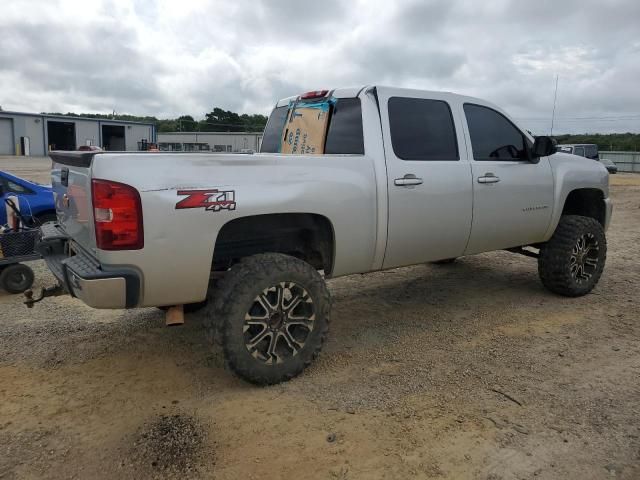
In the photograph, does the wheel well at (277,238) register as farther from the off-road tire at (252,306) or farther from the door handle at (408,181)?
the door handle at (408,181)

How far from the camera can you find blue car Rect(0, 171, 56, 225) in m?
7.06

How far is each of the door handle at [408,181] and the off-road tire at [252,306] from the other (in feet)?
3.27

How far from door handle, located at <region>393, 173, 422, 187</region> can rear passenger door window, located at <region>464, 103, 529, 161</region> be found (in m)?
0.87

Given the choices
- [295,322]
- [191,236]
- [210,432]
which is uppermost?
[191,236]

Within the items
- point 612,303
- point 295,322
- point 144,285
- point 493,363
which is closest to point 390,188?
point 295,322

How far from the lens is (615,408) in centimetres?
336

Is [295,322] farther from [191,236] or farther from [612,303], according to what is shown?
[612,303]

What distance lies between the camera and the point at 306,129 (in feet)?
15.8

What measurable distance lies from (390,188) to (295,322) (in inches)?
49.0

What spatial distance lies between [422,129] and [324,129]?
32.6 inches

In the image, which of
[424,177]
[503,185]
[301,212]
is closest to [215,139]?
[503,185]

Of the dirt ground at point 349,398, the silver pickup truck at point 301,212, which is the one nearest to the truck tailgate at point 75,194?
the silver pickup truck at point 301,212

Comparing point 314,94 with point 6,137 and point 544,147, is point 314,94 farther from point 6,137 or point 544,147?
point 6,137

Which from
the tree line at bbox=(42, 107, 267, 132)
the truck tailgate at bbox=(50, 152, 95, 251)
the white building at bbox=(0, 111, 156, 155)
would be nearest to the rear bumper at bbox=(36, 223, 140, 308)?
the truck tailgate at bbox=(50, 152, 95, 251)
